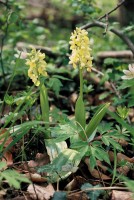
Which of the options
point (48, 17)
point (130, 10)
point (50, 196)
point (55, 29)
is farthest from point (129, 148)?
point (48, 17)

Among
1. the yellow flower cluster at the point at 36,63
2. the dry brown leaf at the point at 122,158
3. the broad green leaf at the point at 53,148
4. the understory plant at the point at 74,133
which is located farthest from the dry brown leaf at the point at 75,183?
the yellow flower cluster at the point at 36,63

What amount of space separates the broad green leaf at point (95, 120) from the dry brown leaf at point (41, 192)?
0.33 meters

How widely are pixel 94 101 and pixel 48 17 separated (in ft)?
15.6

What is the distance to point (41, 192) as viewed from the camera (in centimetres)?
163

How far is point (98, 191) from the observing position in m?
1.60

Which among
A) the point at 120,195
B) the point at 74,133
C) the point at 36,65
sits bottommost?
the point at 120,195

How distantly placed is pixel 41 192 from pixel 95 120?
17.0 inches

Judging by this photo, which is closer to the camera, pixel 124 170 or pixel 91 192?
pixel 91 192

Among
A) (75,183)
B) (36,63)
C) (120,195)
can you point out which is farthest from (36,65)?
(120,195)

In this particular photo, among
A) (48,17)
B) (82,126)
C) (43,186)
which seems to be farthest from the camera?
(48,17)

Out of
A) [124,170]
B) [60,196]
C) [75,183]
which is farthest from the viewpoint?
[124,170]

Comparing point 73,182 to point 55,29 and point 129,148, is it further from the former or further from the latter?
point 55,29

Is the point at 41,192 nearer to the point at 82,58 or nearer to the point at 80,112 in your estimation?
the point at 80,112

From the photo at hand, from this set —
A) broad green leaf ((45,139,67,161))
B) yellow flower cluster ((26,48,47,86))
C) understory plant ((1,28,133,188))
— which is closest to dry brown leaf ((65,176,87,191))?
understory plant ((1,28,133,188))
